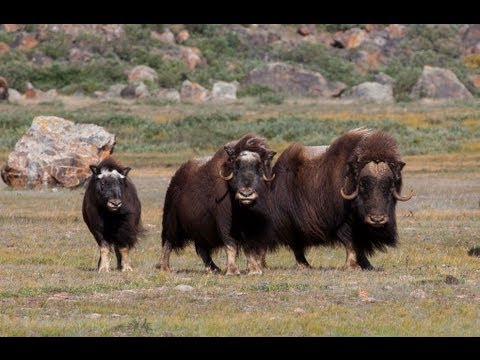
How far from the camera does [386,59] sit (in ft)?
285

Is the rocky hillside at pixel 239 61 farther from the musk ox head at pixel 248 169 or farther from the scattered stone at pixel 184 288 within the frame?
the scattered stone at pixel 184 288

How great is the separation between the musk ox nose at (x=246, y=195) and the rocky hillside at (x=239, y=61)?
4536 cm

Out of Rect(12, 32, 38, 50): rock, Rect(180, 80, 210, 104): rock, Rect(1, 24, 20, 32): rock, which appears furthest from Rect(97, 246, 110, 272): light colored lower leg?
Rect(1, 24, 20, 32): rock

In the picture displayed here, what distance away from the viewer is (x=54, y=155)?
29.4 metres

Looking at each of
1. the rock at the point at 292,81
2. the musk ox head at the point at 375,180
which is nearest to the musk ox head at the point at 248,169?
the musk ox head at the point at 375,180

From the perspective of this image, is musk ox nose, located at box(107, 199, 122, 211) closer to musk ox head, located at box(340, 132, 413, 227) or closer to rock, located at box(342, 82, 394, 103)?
musk ox head, located at box(340, 132, 413, 227)

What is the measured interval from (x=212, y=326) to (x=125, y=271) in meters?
4.87

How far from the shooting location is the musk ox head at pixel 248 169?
45.1 ft

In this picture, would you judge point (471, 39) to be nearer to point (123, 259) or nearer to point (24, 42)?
point (24, 42)

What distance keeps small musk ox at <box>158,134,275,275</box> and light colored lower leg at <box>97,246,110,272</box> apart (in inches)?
30.5

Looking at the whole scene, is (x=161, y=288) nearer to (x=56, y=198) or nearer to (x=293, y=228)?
(x=293, y=228)

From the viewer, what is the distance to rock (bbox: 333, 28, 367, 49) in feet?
293

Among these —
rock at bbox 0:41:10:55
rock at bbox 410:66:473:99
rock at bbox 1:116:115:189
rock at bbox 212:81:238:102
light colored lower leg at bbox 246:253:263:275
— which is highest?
light colored lower leg at bbox 246:253:263:275
